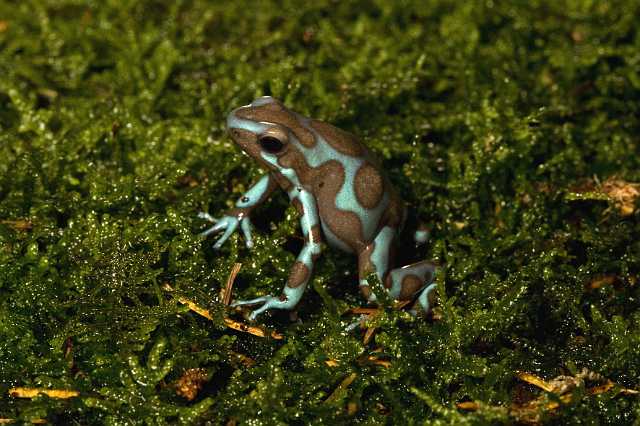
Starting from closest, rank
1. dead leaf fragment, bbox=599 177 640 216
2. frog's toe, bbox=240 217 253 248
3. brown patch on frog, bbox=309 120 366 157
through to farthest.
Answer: brown patch on frog, bbox=309 120 366 157, frog's toe, bbox=240 217 253 248, dead leaf fragment, bbox=599 177 640 216

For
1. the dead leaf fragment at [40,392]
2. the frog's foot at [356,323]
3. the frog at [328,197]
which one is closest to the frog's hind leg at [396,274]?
the frog at [328,197]

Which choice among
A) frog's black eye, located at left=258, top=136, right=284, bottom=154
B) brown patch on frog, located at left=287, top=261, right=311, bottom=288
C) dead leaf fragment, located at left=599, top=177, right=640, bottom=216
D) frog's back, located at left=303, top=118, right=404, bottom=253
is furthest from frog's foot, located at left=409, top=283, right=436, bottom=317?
dead leaf fragment, located at left=599, top=177, right=640, bottom=216

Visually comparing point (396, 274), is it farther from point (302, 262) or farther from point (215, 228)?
point (215, 228)

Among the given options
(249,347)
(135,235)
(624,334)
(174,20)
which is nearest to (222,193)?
(135,235)

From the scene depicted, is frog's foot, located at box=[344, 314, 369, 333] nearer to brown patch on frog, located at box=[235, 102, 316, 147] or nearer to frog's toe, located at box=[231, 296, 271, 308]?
frog's toe, located at box=[231, 296, 271, 308]

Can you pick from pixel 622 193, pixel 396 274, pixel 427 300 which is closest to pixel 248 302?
pixel 396 274

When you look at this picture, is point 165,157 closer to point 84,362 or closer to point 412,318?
point 84,362
